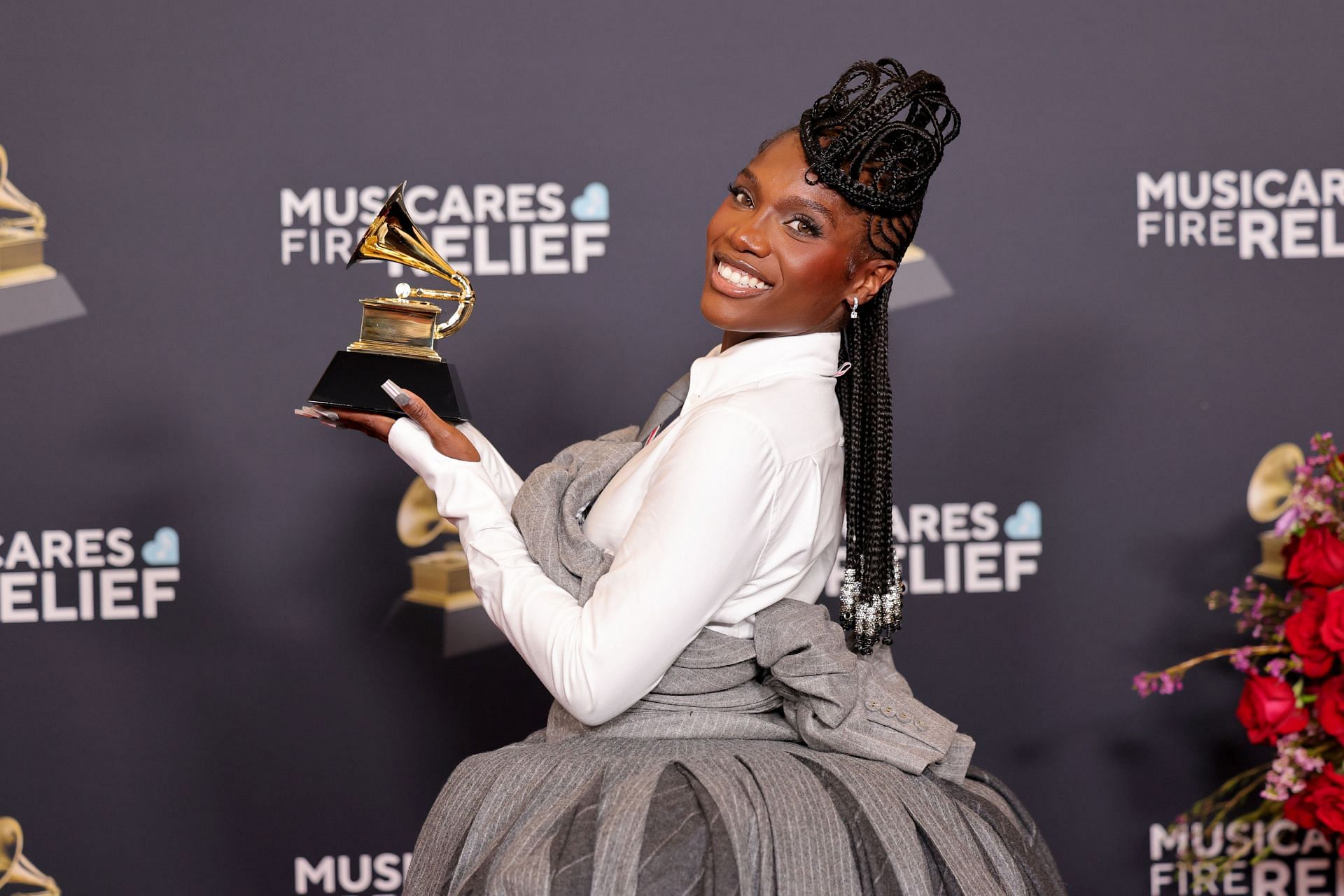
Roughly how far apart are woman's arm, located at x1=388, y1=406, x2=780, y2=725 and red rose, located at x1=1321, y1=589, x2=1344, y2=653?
3.99 feet

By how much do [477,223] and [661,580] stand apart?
4.70 feet

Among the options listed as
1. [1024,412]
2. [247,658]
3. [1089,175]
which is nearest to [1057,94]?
[1089,175]

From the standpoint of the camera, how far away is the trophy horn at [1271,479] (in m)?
2.79

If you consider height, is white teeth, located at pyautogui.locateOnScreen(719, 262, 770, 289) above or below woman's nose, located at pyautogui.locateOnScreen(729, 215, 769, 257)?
below

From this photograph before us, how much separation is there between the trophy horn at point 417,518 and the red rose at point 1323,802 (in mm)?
1683

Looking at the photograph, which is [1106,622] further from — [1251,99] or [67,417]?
[67,417]

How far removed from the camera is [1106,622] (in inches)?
110

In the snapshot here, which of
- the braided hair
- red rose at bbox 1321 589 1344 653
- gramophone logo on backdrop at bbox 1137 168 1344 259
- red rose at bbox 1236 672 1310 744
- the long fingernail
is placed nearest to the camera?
the braided hair

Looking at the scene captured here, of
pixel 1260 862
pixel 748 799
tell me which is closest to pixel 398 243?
pixel 748 799

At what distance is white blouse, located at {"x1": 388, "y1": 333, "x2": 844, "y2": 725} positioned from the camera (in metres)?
1.46

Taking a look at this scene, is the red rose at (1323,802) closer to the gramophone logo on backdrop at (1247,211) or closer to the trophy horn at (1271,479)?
the trophy horn at (1271,479)

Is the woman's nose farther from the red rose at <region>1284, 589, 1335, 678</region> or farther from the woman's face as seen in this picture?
the red rose at <region>1284, 589, 1335, 678</region>

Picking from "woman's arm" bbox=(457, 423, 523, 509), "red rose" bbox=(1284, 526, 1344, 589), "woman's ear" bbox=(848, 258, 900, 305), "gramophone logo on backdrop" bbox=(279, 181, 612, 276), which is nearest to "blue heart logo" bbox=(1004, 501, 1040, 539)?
"red rose" bbox=(1284, 526, 1344, 589)

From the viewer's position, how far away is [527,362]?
8.97ft
